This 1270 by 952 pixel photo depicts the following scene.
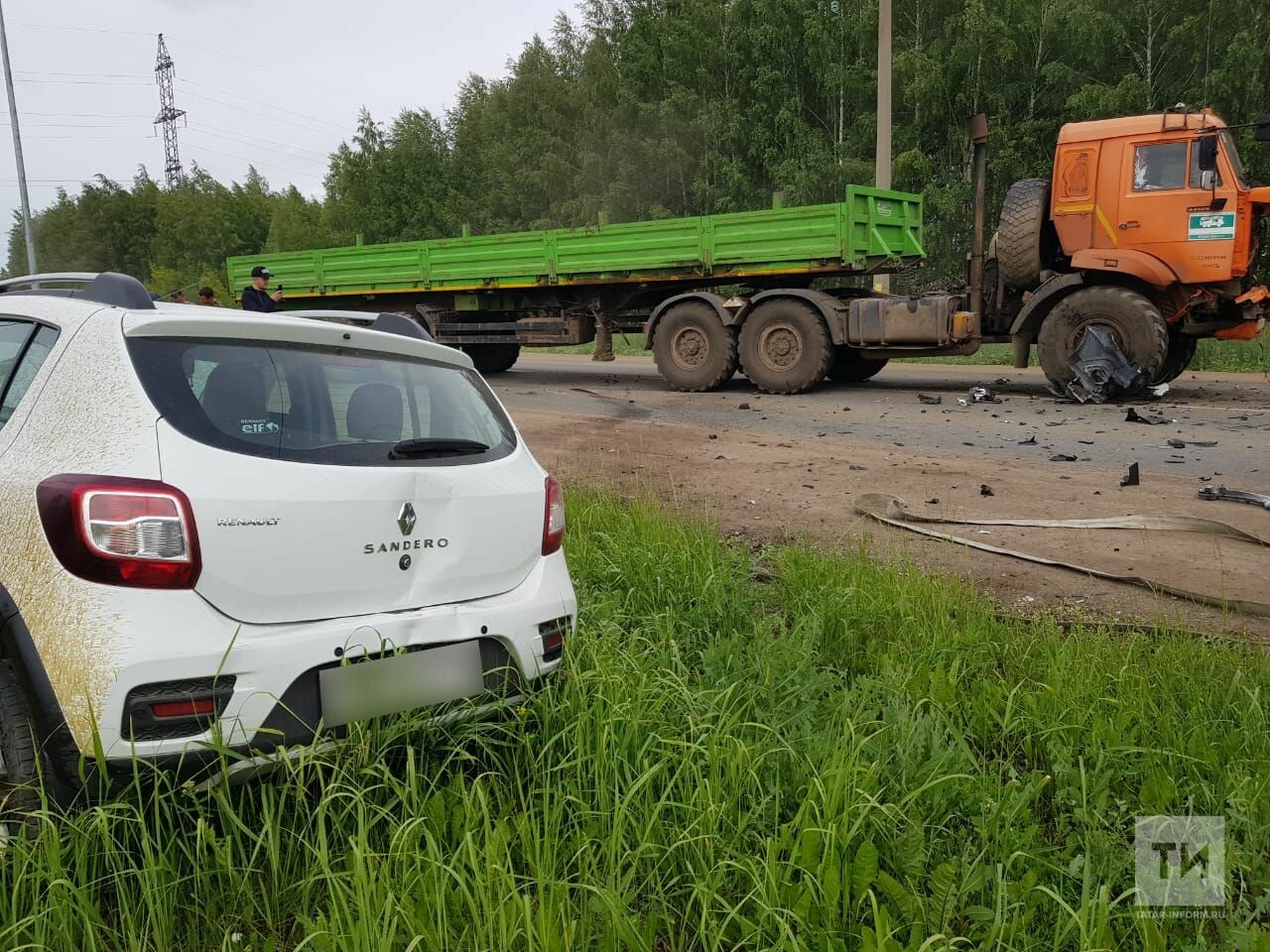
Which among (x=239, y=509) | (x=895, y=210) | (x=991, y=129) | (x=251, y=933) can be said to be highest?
(x=991, y=129)

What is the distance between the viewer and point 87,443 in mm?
2129

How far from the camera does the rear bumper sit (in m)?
1.97

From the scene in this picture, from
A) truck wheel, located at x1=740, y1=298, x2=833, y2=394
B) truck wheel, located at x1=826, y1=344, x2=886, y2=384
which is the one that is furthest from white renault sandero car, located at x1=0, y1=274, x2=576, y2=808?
truck wheel, located at x1=826, y1=344, x2=886, y2=384

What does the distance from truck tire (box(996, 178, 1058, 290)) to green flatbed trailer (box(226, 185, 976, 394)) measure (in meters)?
0.80

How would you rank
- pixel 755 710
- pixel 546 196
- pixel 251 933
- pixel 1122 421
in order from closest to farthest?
pixel 251 933 < pixel 755 710 < pixel 1122 421 < pixel 546 196

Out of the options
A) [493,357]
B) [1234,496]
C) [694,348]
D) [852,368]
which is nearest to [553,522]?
[1234,496]

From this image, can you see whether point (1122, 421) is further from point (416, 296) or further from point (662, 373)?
point (416, 296)

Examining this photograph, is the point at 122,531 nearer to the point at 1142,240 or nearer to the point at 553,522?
the point at 553,522

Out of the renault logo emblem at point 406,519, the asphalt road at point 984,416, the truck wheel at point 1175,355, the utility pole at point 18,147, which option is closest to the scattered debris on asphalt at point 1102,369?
the asphalt road at point 984,416

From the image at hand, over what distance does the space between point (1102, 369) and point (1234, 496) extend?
4879 mm

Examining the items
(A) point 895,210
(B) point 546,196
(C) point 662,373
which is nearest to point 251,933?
(C) point 662,373

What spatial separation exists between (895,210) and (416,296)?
8.25 metres

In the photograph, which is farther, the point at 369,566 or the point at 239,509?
the point at 369,566

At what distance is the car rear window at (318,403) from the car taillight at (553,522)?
213 mm
